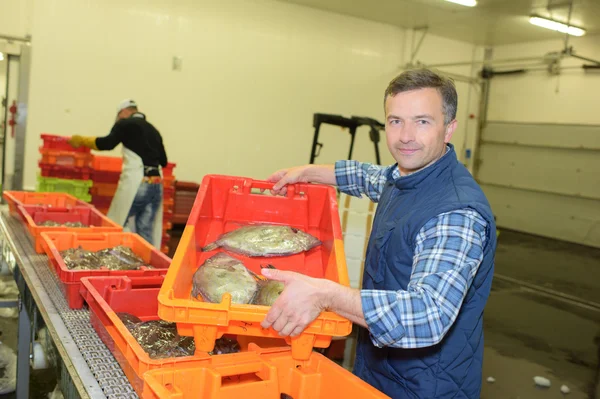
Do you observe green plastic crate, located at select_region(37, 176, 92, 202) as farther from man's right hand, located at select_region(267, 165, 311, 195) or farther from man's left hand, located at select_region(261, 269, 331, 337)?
man's left hand, located at select_region(261, 269, 331, 337)

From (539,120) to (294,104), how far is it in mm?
4897

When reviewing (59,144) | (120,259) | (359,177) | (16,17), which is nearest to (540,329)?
(359,177)

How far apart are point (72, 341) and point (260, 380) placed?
62 centimetres

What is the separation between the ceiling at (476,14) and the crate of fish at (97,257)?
707 centimetres

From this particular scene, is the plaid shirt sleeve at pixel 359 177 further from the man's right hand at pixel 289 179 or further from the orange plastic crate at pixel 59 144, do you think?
the orange plastic crate at pixel 59 144

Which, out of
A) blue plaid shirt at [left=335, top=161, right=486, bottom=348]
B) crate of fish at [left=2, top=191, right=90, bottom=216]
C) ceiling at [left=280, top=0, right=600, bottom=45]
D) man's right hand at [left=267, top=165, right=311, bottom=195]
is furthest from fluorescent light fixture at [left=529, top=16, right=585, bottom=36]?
blue plaid shirt at [left=335, top=161, right=486, bottom=348]

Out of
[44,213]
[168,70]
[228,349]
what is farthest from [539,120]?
[228,349]

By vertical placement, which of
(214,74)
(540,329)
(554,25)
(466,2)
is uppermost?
(554,25)

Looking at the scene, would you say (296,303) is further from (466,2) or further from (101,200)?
(466,2)

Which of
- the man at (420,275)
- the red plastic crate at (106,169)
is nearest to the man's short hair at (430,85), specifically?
the man at (420,275)

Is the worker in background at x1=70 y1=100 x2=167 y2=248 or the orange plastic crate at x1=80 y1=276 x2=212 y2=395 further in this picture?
the worker in background at x1=70 y1=100 x2=167 y2=248

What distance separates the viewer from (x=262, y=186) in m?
1.97

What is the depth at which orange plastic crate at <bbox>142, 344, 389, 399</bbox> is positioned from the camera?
1230 millimetres

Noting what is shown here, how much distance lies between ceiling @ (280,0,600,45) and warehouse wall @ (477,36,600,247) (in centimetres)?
82
